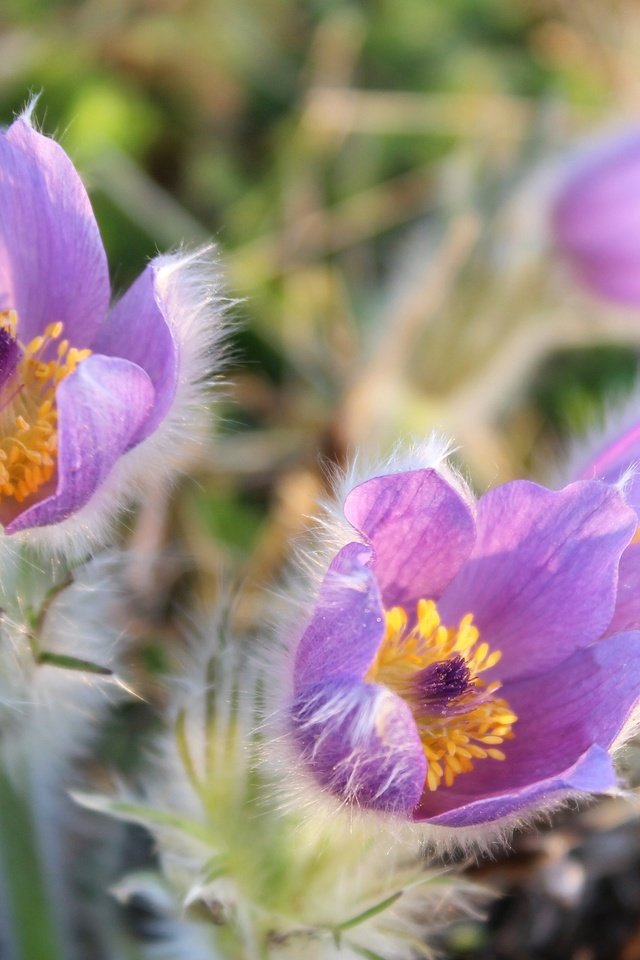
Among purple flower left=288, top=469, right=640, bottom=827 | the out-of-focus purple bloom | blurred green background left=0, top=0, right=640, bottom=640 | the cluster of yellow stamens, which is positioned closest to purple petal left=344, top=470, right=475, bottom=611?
purple flower left=288, top=469, right=640, bottom=827

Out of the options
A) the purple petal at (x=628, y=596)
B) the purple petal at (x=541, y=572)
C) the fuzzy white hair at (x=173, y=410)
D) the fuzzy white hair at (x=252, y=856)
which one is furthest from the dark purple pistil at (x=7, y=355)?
the purple petal at (x=628, y=596)

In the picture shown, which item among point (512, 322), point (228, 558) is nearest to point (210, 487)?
point (228, 558)

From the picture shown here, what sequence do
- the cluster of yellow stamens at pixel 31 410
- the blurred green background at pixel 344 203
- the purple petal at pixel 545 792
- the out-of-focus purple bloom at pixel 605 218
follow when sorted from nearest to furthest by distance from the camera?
the purple petal at pixel 545 792 < the cluster of yellow stamens at pixel 31 410 < the out-of-focus purple bloom at pixel 605 218 < the blurred green background at pixel 344 203

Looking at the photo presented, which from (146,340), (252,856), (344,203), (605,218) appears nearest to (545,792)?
(252,856)

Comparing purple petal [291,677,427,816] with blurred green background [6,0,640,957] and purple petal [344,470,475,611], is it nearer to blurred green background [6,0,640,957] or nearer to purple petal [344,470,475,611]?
purple petal [344,470,475,611]

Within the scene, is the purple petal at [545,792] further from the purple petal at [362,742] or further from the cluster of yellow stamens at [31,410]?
the cluster of yellow stamens at [31,410]

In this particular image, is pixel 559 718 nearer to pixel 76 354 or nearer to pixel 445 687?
pixel 445 687

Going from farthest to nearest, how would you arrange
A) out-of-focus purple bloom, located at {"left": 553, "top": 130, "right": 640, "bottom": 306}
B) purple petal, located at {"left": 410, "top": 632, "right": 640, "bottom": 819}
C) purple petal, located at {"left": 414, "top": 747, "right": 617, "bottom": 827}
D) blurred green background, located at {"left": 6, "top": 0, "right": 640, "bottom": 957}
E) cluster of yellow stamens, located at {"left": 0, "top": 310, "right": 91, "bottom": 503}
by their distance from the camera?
blurred green background, located at {"left": 6, "top": 0, "right": 640, "bottom": 957} < out-of-focus purple bloom, located at {"left": 553, "top": 130, "right": 640, "bottom": 306} < cluster of yellow stamens, located at {"left": 0, "top": 310, "right": 91, "bottom": 503} < purple petal, located at {"left": 410, "top": 632, "right": 640, "bottom": 819} < purple petal, located at {"left": 414, "top": 747, "right": 617, "bottom": 827}
